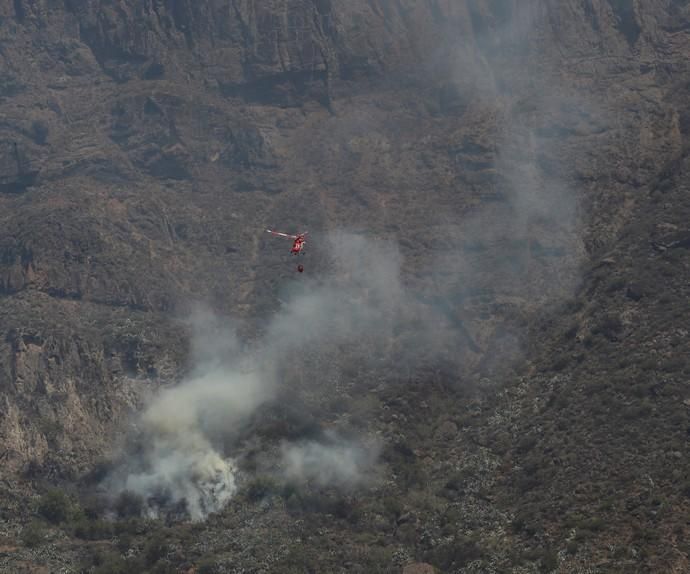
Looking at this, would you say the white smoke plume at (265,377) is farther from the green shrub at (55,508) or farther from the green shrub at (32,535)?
the green shrub at (32,535)

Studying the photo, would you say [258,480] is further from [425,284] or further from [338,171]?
[338,171]

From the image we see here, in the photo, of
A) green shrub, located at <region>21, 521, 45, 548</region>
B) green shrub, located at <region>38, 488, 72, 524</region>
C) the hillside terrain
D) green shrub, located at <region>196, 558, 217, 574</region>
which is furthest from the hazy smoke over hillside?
green shrub, located at <region>21, 521, 45, 548</region>

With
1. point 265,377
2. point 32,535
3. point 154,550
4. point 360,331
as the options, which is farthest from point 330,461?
point 32,535

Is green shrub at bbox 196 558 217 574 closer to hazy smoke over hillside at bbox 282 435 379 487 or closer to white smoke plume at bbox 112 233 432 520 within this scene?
white smoke plume at bbox 112 233 432 520

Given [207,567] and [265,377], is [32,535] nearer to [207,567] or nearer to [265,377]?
[207,567]

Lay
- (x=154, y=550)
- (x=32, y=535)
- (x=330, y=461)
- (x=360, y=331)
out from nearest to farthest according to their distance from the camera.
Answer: (x=154, y=550) < (x=32, y=535) < (x=330, y=461) < (x=360, y=331)

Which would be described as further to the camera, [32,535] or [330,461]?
[330,461]

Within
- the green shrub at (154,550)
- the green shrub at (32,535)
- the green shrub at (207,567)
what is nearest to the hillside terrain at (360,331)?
the green shrub at (32,535)

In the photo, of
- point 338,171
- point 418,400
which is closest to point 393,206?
point 338,171

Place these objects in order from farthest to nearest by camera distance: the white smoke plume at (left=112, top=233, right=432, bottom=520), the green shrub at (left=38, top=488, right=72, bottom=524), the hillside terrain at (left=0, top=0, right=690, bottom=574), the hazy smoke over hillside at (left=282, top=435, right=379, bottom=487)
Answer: the white smoke plume at (left=112, top=233, right=432, bottom=520) < the hazy smoke over hillside at (left=282, top=435, right=379, bottom=487) < the green shrub at (left=38, top=488, right=72, bottom=524) < the hillside terrain at (left=0, top=0, right=690, bottom=574)
